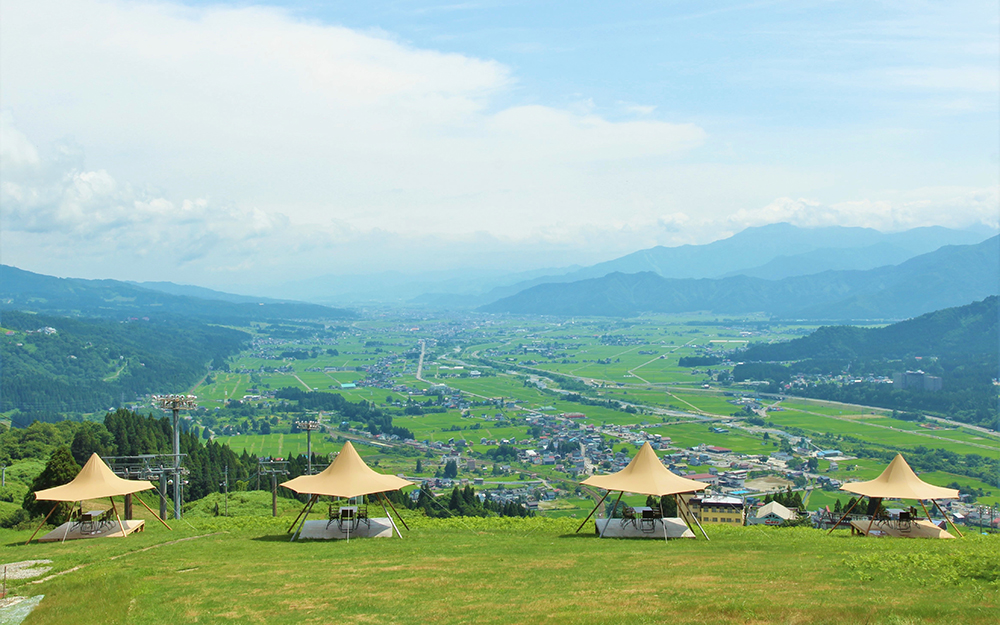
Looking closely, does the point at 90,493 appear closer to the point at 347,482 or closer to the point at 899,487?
the point at 347,482

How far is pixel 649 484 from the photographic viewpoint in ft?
64.2

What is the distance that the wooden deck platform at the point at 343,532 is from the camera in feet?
62.5

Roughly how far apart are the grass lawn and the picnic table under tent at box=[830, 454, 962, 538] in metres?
1.45

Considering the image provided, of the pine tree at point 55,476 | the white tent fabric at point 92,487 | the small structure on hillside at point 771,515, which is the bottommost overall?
the small structure on hillside at point 771,515

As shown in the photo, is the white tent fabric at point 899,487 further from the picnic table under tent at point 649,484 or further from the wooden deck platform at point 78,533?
the wooden deck platform at point 78,533

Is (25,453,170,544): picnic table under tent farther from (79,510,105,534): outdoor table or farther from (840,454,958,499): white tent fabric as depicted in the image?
(840,454,958,499): white tent fabric

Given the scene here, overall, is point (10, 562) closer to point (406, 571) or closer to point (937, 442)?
point (406, 571)

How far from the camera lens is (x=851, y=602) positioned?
10367 millimetres

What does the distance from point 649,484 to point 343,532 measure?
28.2 ft

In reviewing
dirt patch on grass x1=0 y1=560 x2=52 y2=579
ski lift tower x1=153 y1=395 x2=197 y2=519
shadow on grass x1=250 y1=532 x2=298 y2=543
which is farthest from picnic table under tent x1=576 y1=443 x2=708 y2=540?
ski lift tower x1=153 y1=395 x2=197 y2=519

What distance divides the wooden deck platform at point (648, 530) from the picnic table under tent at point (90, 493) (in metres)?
13.4

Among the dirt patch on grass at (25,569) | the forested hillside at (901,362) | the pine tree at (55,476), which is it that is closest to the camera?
the dirt patch on grass at (25,569)

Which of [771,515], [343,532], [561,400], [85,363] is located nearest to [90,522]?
[343,532]

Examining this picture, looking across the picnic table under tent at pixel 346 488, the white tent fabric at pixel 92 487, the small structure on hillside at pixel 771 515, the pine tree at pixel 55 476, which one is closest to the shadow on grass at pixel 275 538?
the picnic table under tent at pixel 346 488
